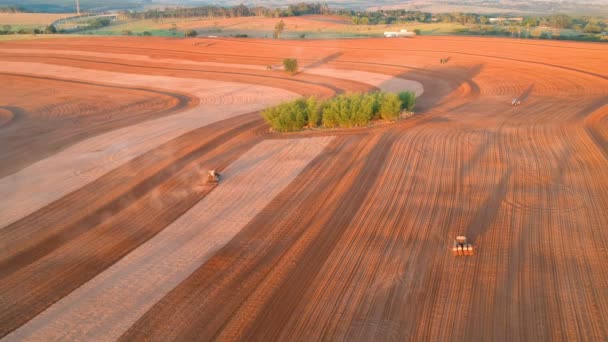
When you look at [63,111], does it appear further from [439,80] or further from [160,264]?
[439,80]

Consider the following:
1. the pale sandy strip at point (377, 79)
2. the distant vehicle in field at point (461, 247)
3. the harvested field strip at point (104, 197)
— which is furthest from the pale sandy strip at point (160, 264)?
the pale sandy strip at point (377, 79)

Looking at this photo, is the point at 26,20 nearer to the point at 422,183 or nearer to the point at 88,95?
the point at 88,95

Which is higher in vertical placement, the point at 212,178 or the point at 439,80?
the point at 439,80

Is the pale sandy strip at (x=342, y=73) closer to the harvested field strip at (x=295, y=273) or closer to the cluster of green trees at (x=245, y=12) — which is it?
the harvested field strip at (x=295, y=273)

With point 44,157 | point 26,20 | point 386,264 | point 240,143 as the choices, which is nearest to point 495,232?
point 386,264

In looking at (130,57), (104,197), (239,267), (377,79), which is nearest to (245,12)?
(130,57)

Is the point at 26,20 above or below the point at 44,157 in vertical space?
above

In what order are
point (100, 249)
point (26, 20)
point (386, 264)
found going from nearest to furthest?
point (386, 264) → point (100, 249) → point (26, 20)
